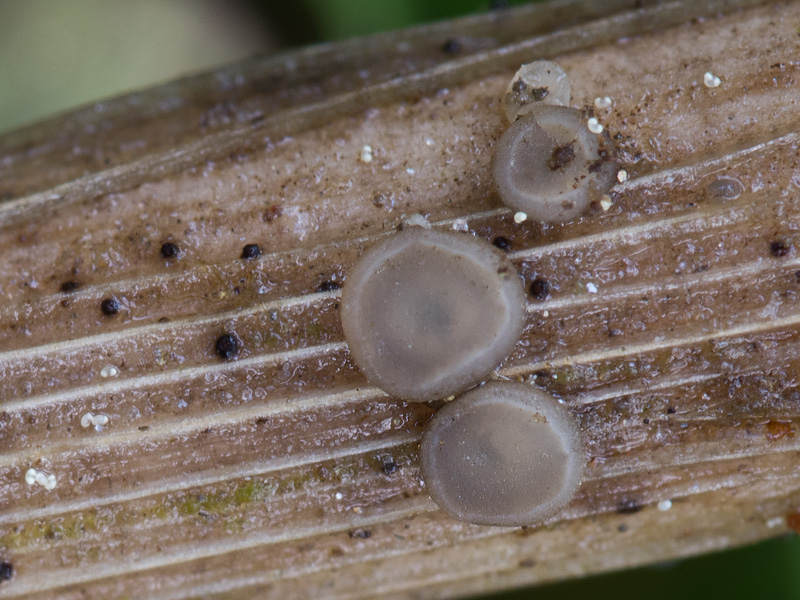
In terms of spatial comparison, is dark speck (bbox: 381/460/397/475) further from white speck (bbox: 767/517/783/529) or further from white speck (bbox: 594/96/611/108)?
white speck (bbox: 767/517/783/529)

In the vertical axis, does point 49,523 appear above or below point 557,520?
above

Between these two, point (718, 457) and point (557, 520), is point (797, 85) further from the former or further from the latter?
point (557, 520)

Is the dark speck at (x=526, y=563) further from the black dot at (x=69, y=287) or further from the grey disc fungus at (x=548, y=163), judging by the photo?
the black dot at (x=69, y=287)

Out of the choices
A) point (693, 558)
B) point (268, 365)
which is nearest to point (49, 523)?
point (268, 365)

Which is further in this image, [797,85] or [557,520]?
[557,520]

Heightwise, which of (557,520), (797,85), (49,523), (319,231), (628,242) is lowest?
(557,520)

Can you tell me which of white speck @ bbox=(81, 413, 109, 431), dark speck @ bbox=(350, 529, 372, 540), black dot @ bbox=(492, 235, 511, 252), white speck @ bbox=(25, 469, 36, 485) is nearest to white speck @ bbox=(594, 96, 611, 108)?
black dot @ bbox=(492, 235, 511, 252)

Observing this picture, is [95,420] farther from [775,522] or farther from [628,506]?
[775,522]
